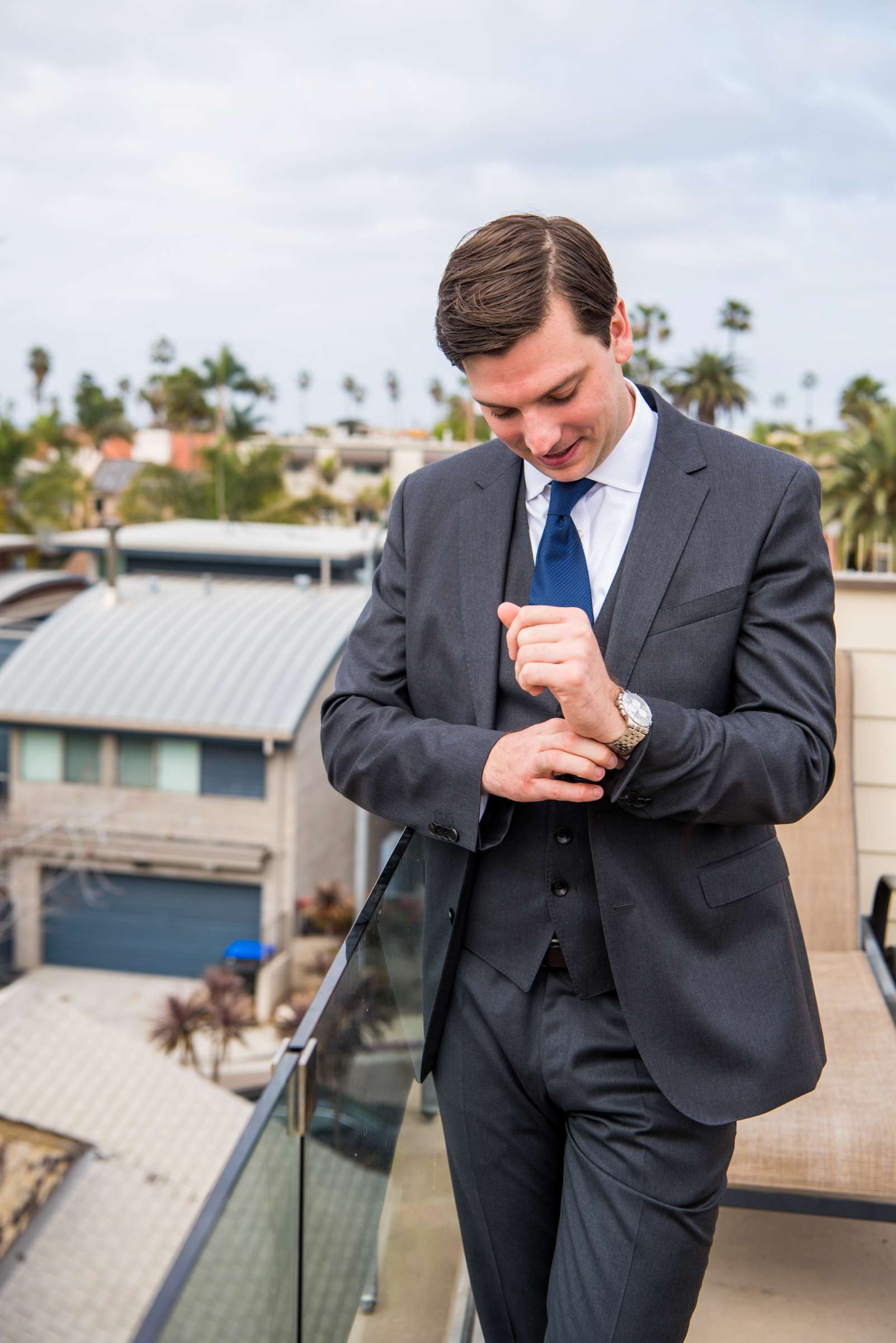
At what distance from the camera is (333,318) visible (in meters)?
107

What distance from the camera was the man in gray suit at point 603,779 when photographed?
4.69 feet

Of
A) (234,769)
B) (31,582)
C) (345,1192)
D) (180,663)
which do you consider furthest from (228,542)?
(345,1192)

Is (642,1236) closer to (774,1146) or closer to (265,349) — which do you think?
(774,1146)

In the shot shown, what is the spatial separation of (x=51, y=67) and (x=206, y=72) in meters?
26.1

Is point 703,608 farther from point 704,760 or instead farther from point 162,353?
point 162,353

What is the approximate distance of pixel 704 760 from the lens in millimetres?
1396

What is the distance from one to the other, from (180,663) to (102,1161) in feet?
33.3

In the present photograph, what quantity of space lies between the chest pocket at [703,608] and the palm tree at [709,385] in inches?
2331

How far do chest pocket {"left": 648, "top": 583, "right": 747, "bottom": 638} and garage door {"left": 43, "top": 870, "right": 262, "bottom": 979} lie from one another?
71.0 feet

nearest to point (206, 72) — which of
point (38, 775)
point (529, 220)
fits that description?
point (38, 775)

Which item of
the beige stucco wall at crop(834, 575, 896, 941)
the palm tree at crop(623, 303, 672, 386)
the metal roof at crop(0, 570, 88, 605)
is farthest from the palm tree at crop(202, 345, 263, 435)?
the beige stucco wall at crop(834, 575, 896, 941)

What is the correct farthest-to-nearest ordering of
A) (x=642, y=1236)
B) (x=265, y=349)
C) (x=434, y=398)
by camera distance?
(x=434, y=398), (x=265, y=349), (x=642, y=1236)

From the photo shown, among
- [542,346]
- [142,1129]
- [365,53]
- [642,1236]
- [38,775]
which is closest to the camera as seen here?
[542,346]

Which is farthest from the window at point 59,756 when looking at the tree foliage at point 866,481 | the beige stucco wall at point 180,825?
the tree foliage at point 866,481
